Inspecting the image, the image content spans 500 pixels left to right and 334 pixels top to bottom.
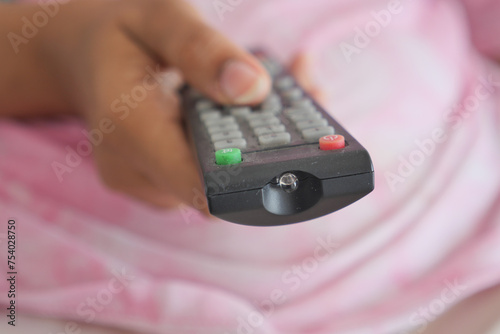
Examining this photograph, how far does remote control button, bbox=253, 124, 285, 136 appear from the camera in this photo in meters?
0.33

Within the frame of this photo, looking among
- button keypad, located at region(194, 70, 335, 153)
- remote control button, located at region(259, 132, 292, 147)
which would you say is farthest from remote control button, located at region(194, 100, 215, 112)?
remote control button, located at region(259, 132, 292, 147)

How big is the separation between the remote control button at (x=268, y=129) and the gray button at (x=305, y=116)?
0.6 inches

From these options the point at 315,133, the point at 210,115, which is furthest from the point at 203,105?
the point at 315,133

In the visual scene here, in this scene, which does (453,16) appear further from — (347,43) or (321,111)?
(321,111)

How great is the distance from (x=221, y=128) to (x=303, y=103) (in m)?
0.07

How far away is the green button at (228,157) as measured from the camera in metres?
0.28

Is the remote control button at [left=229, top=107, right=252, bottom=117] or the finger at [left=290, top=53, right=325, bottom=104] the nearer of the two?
the remote control button at [left=229, top=107, right=252, bottom=117]

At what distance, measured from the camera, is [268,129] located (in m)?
0.34

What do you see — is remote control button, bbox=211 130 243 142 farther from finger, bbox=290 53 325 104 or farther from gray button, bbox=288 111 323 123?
finger, bbox=290 53 325 104

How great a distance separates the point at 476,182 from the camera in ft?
1.45

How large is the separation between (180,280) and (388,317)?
0.15m

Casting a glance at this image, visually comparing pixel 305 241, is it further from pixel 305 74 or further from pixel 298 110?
pixel 305 74

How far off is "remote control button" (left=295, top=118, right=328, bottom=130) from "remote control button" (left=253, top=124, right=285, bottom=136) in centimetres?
1

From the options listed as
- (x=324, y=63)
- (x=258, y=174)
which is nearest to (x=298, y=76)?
(x=324, y=63)
